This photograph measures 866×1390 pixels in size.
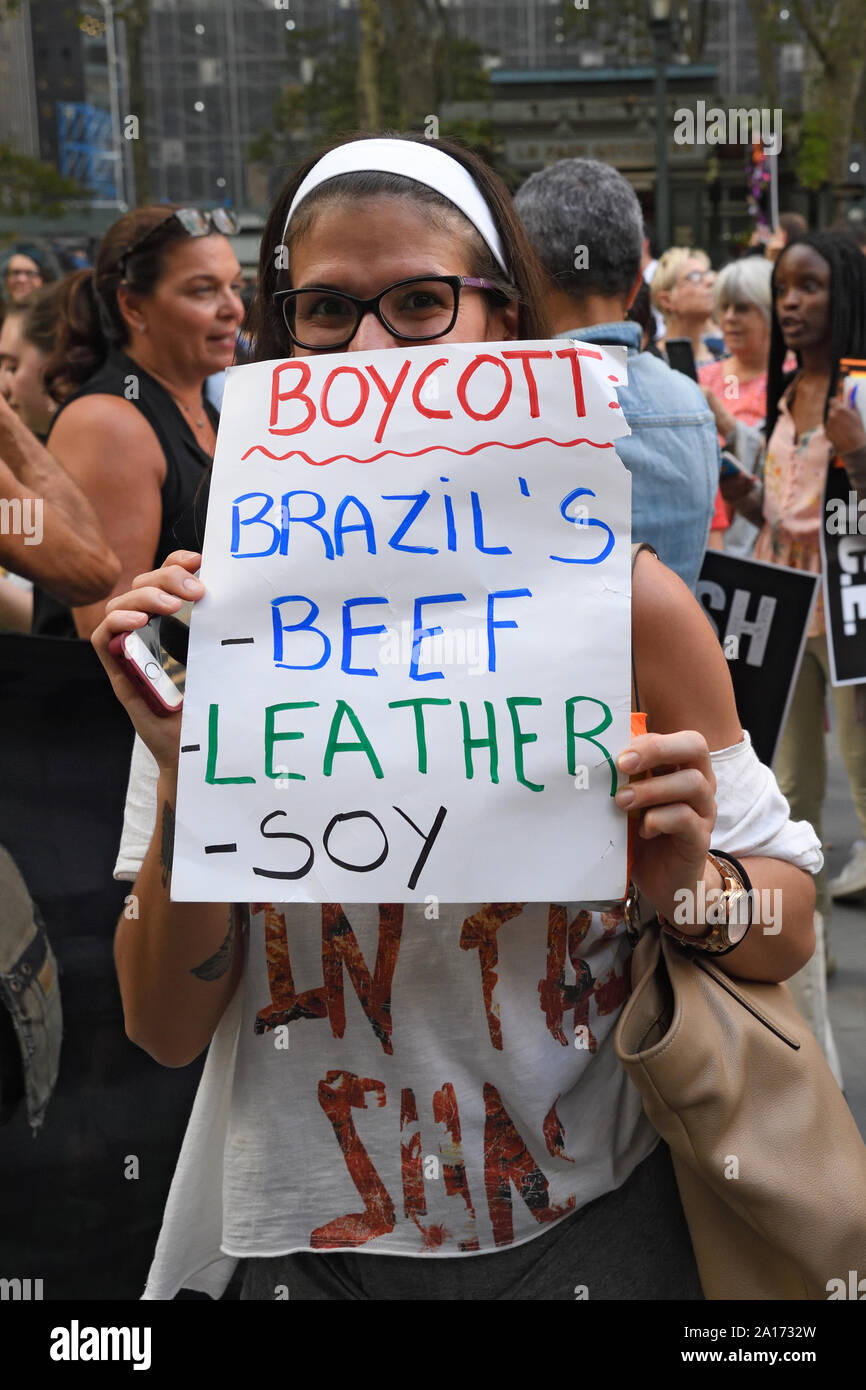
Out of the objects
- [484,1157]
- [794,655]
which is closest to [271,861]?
[484,1157]

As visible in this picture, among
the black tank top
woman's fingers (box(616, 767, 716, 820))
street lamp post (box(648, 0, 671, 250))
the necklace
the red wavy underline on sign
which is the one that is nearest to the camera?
woman's fingers (box(616, 767, 716, 820))

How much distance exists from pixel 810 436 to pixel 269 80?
33.1m

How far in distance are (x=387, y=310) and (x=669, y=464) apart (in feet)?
4.45

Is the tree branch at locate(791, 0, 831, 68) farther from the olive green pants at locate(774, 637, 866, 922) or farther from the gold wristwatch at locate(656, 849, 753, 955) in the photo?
the gold wristwatch at locate(656, 849, 753, 955)

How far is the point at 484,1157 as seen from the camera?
144cm

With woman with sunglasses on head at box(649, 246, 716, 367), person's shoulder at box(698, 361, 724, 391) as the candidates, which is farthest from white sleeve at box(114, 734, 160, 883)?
woman with sunglasses on head at box(649, 246, 716, 367)

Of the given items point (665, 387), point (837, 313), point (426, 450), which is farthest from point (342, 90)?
point (426, 450)

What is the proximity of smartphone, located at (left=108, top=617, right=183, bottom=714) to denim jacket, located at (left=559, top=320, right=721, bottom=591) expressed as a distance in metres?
1.38

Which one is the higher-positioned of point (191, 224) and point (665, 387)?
point (191, 224)

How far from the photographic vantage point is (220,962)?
146 centimetres

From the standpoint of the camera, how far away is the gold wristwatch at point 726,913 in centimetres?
138

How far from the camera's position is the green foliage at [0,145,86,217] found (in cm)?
2400

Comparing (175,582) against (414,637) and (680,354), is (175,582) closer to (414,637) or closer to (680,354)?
(414,637)
